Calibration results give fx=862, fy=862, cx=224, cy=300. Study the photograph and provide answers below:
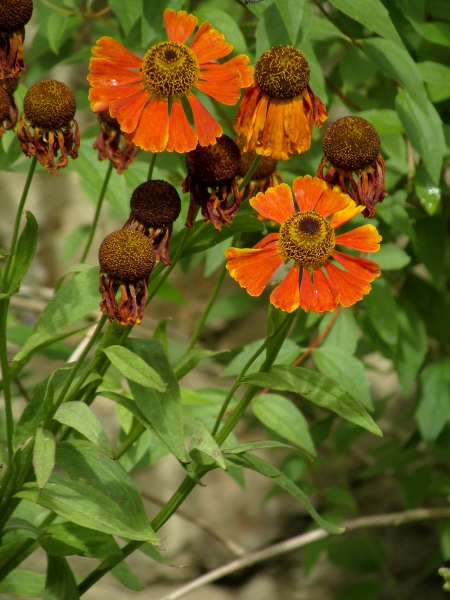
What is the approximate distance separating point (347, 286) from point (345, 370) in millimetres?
371

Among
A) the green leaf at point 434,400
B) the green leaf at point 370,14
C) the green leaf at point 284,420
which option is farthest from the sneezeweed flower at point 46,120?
the green leaf at point 434,400

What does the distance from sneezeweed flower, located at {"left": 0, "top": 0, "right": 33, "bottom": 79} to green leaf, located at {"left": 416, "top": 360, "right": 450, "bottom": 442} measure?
2.30 feet

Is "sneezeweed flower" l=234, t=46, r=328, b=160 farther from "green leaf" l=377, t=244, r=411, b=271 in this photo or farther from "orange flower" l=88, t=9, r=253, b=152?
"green leaf" l=377, t=244, r=411, b=271

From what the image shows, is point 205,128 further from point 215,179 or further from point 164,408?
point 164,408

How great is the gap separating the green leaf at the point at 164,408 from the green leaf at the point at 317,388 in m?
0.06

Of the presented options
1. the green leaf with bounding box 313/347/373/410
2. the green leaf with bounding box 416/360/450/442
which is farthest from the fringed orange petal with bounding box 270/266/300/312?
the green leaf with bounding box 416/360/450/442

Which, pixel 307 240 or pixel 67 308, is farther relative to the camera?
pixel 67 308

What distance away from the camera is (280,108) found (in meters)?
0.57

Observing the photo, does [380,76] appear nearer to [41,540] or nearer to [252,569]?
[41,540]

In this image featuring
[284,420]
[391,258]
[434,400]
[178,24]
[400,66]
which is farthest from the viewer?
[434,400]

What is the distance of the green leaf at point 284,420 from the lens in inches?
34.7

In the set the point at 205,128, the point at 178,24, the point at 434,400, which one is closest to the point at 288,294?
the point at 205,128

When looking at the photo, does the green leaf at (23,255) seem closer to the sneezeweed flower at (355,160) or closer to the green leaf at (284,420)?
the sneezeweed flower at (355,160)

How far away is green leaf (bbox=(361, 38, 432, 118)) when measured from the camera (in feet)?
2.43
